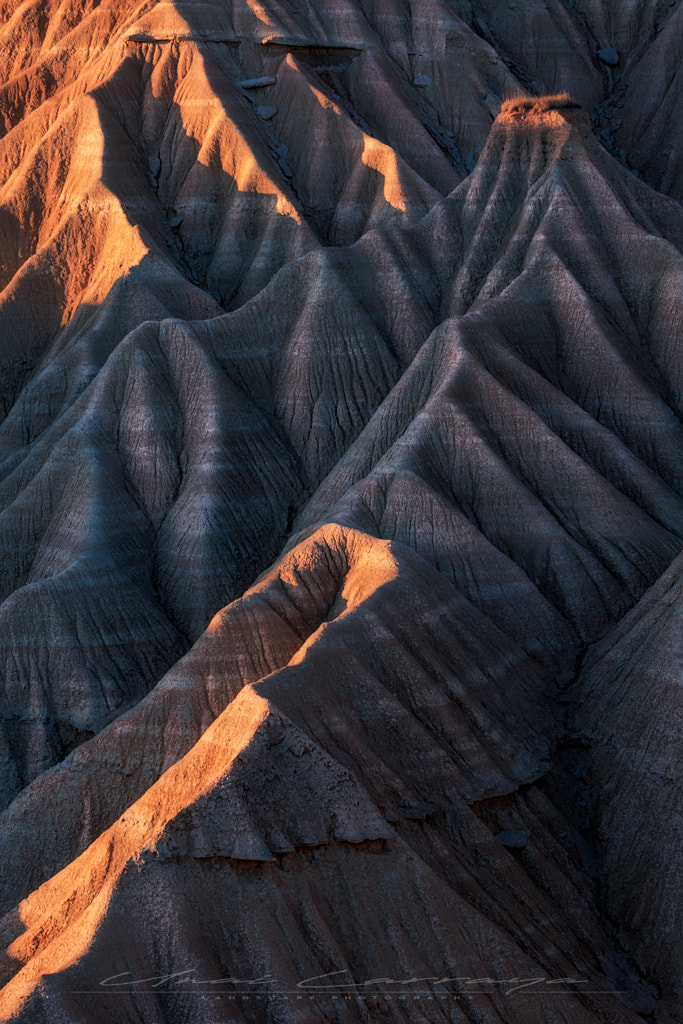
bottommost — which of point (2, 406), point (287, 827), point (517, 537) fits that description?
point (2, 406)

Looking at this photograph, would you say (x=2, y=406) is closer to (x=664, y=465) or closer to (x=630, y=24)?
(x=664, y=465)

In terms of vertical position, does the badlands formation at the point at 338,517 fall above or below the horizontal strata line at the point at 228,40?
below

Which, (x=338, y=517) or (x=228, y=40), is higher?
(x=228, y=40)

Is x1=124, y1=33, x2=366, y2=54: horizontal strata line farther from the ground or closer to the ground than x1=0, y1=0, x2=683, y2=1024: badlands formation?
farther from the ground

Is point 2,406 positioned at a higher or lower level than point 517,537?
lower

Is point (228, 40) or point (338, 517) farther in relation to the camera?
point (228, 40)

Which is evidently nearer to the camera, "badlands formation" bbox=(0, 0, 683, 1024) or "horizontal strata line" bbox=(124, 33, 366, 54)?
"badlands formation" bbox=(0, 0, 683, 1024)

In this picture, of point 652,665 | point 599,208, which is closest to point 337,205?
point 599,208

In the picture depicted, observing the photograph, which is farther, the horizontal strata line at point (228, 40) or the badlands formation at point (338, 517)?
the horizontal strata line at point (228, 40)
